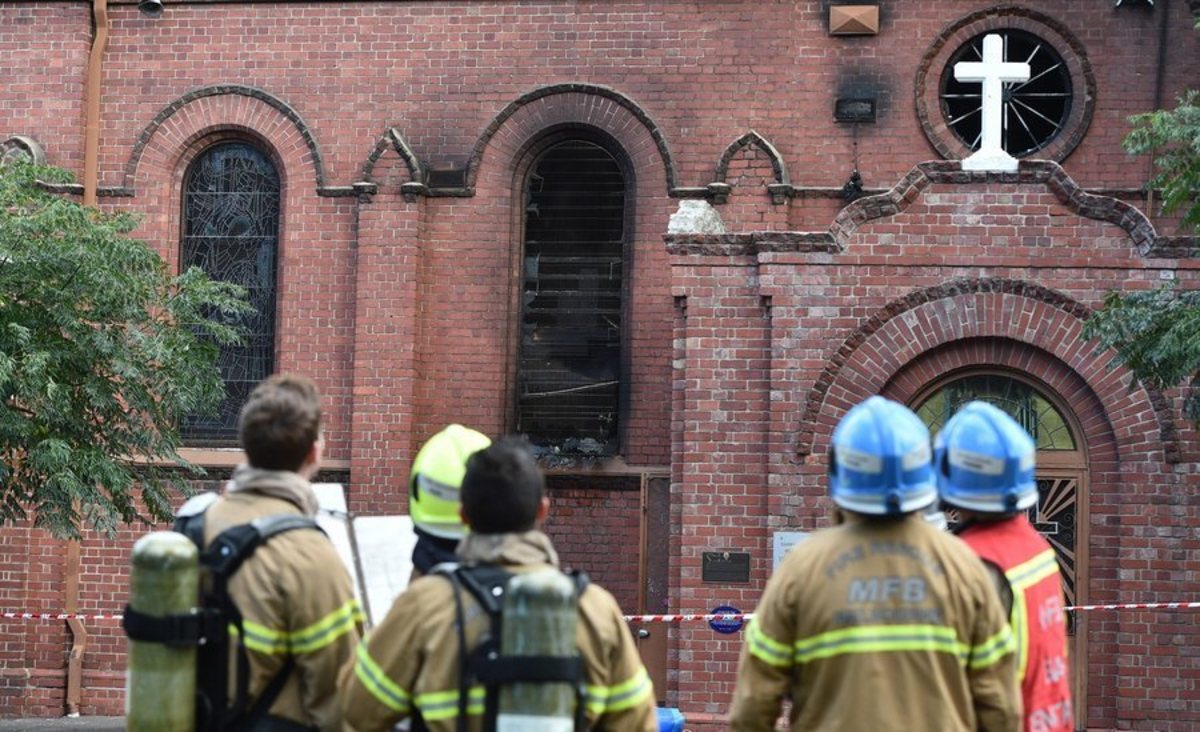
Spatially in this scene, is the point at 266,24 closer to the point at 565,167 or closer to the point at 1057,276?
the point at 565,167

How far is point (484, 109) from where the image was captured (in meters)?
17.6

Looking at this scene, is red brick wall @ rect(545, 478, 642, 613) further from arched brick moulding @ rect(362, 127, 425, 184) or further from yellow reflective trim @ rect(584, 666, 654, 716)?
yellow reflective trim @ rect(584, 666, 654, 716)

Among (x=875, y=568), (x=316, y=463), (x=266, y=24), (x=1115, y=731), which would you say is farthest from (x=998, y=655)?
(x=266, y=24)

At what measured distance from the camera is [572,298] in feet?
57.9

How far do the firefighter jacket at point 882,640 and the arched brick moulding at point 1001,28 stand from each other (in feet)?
39.4

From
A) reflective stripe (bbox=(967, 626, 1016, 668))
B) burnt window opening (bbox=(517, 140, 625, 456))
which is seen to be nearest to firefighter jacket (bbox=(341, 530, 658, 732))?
reflective stripe (bbox=(967, 626, 1016, 668))

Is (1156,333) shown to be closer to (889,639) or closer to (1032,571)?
(1032,571)

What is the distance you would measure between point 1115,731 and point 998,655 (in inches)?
371

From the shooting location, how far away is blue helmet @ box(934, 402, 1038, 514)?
5738 mm

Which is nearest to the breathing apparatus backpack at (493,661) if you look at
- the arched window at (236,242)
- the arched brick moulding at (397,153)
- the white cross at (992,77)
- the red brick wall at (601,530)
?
the white cross at (992,77)

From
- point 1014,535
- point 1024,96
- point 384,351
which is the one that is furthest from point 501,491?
point 1024,96

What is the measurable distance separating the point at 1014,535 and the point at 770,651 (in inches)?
39.2

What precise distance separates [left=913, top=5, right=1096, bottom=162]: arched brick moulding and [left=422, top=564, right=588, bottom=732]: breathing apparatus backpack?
12.6 meters

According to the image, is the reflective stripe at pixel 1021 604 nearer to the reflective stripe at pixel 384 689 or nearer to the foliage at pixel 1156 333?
the reflective stripe at pixel 384 689
